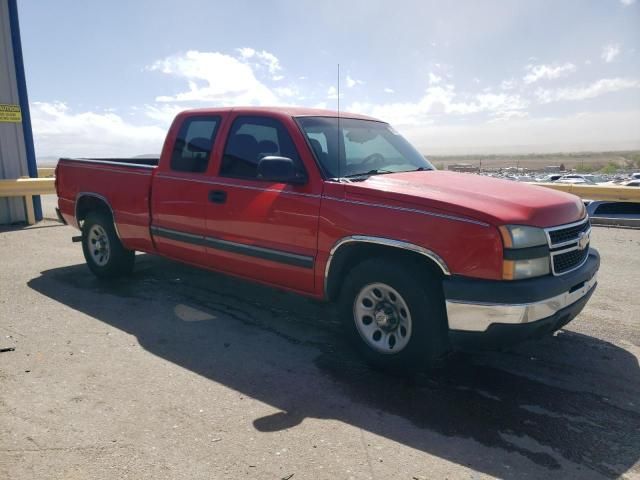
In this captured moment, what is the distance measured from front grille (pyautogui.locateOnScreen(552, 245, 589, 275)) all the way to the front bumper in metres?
0.08

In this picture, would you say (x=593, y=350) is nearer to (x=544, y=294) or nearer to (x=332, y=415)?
(x=544, y=294)

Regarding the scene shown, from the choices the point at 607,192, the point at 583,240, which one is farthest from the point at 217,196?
the point at 607,192

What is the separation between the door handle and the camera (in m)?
4.64

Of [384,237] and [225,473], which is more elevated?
[384,237]

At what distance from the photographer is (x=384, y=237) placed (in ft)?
11.8

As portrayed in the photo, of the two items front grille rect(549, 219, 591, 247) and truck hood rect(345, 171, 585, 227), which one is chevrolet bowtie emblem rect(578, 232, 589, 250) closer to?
front grille rect(549, 219, 591, 247)

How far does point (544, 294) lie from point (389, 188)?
4.07ft

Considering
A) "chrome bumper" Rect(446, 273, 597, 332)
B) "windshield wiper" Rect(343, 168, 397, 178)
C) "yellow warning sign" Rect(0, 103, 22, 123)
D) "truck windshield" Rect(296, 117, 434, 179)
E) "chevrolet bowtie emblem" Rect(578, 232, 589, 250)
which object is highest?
"yellow warning sign" Rect(0, 103, 22, 123)

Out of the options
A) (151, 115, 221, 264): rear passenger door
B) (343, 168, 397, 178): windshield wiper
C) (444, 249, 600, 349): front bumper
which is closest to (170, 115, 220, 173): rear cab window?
(151, 115, 221, 264): rear passenger door

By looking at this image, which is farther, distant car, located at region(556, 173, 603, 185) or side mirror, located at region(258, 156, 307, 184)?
distant car, located at region(556, 173, 603, 185)

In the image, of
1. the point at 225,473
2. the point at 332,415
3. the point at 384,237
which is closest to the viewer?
the point at 225,473

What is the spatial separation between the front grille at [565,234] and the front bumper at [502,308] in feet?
0.82

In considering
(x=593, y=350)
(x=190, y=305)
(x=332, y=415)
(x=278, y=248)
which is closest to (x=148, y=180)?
(x=190, y=305)

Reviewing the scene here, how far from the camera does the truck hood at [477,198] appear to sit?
130 inches
